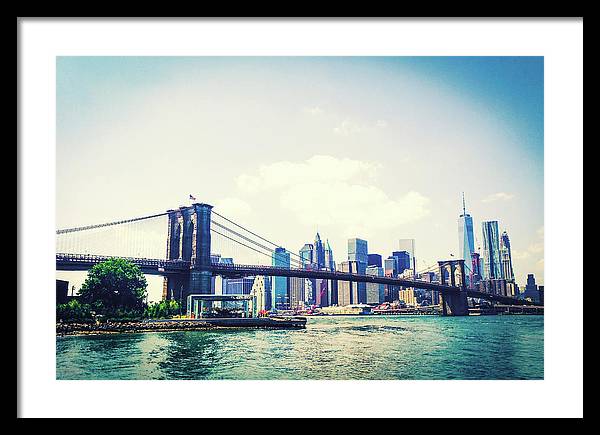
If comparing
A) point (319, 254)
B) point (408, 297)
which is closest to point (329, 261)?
point (319, 254)

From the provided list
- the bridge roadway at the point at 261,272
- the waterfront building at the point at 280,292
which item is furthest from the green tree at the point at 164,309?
the waterfront building at the point at 280,292

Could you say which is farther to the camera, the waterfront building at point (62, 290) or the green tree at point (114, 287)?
the green tree at point (114, 287)

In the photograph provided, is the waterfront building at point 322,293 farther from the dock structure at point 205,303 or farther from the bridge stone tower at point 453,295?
the bridge stone tower at point 453,295

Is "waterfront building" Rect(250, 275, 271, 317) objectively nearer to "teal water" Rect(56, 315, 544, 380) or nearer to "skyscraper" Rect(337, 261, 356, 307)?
"skyscraper" Rect(337, 261, 356, 307)

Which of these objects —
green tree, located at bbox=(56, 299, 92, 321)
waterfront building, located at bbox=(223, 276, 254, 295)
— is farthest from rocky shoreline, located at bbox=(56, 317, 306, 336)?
waterfront building, located at bbox=(223, 276, 254, 295)

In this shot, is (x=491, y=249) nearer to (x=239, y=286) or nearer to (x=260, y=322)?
(x=260, y=322)
